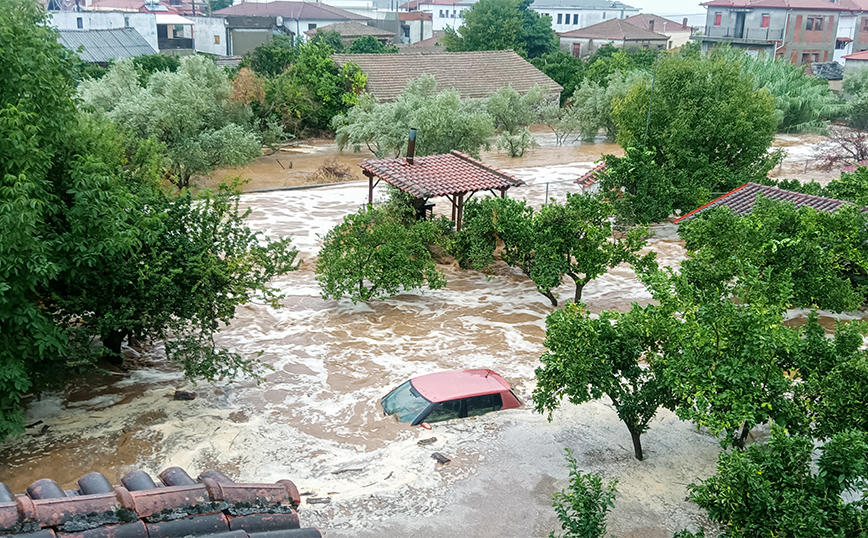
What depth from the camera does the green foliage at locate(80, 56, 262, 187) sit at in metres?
30.5

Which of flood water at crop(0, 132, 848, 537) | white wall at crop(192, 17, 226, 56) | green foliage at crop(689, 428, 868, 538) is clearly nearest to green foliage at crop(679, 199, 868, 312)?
flood water at crop(0, 132, 848, 537)

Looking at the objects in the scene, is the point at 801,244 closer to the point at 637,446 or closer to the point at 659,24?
the point at 637,446

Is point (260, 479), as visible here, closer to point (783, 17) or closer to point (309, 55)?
point (309, 55)

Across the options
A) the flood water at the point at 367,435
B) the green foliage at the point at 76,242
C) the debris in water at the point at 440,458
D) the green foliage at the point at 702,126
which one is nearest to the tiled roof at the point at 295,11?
the green foliage at the point at 702,126

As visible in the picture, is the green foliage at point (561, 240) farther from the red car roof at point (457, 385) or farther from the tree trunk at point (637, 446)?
the tree trunk at point (637, 446)

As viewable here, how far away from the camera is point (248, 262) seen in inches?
564

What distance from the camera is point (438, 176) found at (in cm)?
2342

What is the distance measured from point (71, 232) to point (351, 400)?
5779 millimetres

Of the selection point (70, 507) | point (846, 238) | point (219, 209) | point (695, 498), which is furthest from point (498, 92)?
point (70, 507)

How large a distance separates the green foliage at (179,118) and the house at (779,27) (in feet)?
174

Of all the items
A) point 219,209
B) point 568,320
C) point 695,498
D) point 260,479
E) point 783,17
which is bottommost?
point 260,479

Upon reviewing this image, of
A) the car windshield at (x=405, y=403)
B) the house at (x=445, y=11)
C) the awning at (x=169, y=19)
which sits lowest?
the car windshield at (x=405, y=403)

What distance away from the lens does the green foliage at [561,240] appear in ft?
60.1

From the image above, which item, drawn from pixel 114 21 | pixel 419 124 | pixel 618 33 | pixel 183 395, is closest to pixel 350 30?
pixel 114 21
